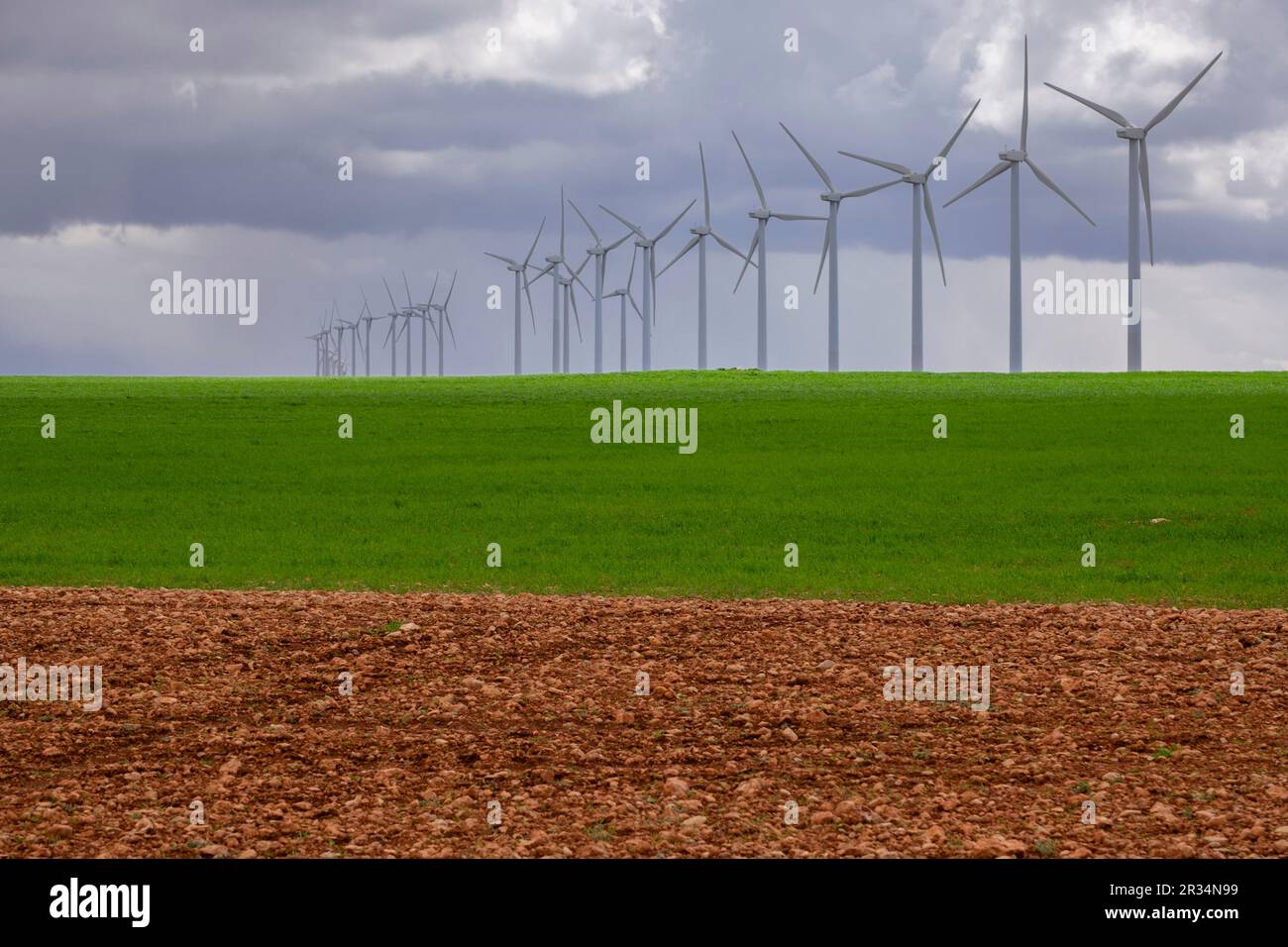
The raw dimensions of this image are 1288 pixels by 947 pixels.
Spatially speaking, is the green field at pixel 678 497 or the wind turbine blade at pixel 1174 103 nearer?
the green field at pixel 678 497

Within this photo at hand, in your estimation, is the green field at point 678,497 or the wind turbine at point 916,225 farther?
the wind turbine at point 916,225

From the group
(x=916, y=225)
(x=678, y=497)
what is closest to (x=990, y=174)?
(x=916, y=225)

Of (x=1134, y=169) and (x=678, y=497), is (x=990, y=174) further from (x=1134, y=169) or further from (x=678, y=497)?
(x=678, y=497)

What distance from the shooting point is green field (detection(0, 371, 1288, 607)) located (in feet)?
76.8

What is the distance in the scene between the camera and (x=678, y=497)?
32062 mm

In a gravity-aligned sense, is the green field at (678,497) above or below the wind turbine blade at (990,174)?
below

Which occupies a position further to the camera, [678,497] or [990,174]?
[990,174]

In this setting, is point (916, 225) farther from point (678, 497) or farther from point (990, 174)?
point (678, 497)

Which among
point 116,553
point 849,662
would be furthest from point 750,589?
point 116,553

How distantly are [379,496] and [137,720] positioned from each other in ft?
66.7

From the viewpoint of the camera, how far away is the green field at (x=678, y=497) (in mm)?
23422

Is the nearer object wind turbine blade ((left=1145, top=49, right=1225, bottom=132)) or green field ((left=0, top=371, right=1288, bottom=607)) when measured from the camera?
green field ((left=0, top=371, right=1288, bottom=607))

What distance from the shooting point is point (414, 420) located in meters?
49.5

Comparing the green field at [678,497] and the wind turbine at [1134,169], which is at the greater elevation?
the wind turbine at [1134,169]
